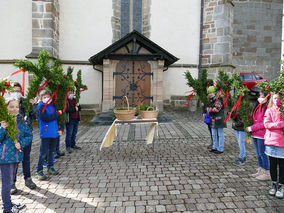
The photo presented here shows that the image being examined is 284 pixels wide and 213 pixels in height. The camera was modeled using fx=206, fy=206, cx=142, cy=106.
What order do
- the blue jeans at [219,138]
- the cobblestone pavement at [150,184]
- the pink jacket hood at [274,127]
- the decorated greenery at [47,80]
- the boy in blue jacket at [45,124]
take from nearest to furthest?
1. the cobblestone pavement at [150,184]
2. the pink jacket hood at [274,127]
3. the decorated greenery at [47,80]
4. the boy in blue jacket at [45,124]
5. the blue jeans at [219,138]

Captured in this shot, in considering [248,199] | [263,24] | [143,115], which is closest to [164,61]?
[143,115]

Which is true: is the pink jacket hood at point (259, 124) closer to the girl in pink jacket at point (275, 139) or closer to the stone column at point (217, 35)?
the girl in pink jacket at point (275, 139)

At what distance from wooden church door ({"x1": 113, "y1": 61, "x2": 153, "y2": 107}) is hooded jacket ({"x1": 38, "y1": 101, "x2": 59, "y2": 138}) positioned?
6436mm

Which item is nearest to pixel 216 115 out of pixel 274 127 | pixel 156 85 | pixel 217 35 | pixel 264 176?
pixel 264 176

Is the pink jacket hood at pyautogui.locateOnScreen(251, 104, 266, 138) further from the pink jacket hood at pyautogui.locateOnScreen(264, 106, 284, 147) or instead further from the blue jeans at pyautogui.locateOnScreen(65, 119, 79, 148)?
the blue jeans at pyautogui.locateOnScreen(65, 119, 79, 148)

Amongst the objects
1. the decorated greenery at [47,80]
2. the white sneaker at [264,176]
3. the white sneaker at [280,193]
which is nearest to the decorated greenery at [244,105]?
the white sneaker at [264,176]

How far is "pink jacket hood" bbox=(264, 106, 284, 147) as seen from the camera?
2.79 m

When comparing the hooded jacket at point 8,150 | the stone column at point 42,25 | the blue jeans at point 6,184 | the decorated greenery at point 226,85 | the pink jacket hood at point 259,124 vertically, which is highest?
the stone column at point 42,25

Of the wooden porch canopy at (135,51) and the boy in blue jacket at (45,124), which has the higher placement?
the wooden porch canopy at (135,51)

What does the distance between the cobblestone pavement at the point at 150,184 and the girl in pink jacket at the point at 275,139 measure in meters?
0.19

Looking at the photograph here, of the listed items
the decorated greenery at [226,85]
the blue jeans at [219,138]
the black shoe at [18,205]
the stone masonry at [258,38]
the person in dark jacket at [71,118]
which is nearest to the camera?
the black shoe at [18,205]

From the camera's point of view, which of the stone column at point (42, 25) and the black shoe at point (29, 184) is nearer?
the black shoe at point (29, 184)

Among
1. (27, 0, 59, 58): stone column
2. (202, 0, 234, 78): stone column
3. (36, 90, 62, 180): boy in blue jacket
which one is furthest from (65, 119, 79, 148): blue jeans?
(202, 0, 234, 78): stone column

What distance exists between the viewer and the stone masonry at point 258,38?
15.4m
